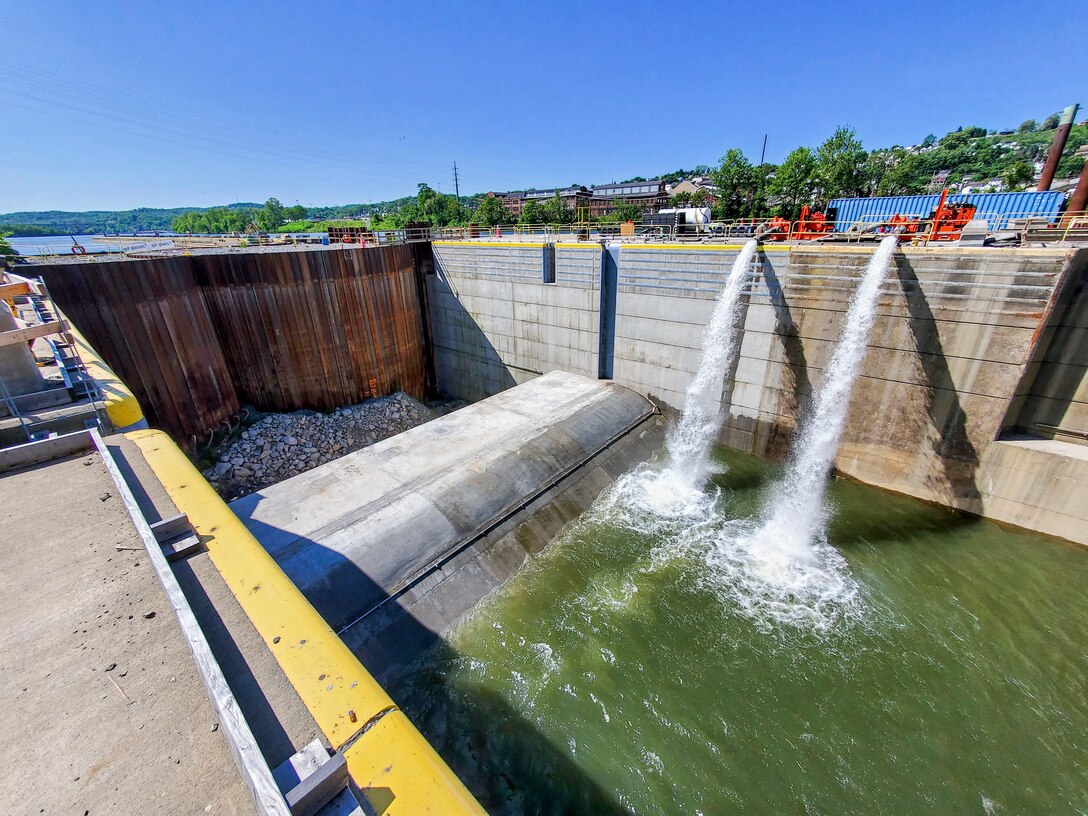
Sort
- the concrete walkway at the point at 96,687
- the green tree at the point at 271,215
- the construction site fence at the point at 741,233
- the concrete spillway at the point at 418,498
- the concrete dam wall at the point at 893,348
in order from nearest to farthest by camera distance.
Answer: the concrete walkway at the point at 96,687 < the concrete spillway at the point at 418,498 < the concrete dam wall at the point at 893,348 < the construction site fence at the point at 741,233 < the green tree at the point at 271,215

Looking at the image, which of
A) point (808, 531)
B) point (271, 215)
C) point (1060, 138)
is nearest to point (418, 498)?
point (808, 531)

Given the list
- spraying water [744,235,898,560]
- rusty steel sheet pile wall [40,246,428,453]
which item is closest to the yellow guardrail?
spraying water [744,235,898,560]

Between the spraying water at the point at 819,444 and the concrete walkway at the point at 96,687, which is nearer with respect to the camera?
the concrete walkway at the point at 96,687

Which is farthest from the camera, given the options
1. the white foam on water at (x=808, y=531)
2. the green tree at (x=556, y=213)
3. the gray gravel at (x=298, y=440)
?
the green tree at (x=556, y=213)

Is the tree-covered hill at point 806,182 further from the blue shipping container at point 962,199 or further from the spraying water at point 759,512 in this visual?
the spraying water at point 759,512

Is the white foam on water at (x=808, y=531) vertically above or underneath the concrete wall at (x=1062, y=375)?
underneath

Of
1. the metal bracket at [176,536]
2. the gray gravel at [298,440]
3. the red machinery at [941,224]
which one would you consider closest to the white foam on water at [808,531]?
the red machinery at [941,224]

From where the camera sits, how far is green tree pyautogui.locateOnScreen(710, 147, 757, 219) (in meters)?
38.2

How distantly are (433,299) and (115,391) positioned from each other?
15210 millimetres

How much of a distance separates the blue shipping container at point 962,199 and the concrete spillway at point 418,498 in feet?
47.5

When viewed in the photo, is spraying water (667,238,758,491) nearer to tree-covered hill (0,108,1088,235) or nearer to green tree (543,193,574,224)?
tree-covered hill (0,108,1088,235)

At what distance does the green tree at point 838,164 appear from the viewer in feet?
115

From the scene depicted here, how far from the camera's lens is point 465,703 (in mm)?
6734

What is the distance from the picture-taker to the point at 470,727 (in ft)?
21.2
